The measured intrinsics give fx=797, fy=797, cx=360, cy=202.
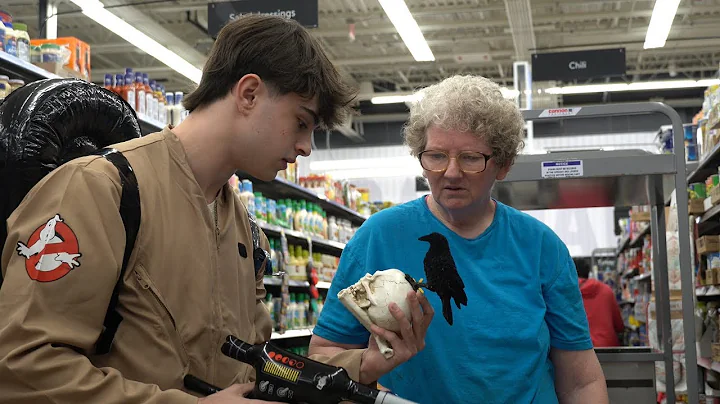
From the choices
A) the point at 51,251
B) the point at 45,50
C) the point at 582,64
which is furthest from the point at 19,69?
the point at 582,64

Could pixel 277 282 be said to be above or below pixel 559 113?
below

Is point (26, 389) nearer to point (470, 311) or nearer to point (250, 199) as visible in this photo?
point (470, 311)

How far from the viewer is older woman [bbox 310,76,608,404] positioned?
6.34 ft

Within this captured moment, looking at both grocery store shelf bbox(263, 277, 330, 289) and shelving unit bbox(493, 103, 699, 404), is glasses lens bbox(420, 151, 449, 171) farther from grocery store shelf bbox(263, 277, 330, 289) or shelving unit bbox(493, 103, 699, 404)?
grocery store shelf bbox(263, 277, 330, 289)

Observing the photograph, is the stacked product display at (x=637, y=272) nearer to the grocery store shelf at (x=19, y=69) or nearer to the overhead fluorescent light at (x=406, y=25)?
the overhead fluorescent light at (x=406, y=25)

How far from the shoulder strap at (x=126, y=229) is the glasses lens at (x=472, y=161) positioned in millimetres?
900

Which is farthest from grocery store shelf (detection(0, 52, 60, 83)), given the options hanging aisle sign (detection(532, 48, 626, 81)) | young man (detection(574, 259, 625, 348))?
hanging aisle sign (detection(532, 48, 626, 81))

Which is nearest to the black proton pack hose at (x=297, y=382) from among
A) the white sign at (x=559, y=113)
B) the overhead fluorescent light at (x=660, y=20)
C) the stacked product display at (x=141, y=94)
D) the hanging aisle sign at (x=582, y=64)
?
the white sign at (x=559, y=113)

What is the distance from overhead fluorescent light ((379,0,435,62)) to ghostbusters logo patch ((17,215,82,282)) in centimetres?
727

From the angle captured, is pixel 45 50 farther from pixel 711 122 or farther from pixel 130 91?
pixel 711 122

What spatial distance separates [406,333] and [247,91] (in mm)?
573

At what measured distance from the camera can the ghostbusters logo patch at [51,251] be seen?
1.25 m

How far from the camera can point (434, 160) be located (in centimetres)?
204

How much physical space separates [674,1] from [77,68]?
6.44 metres
